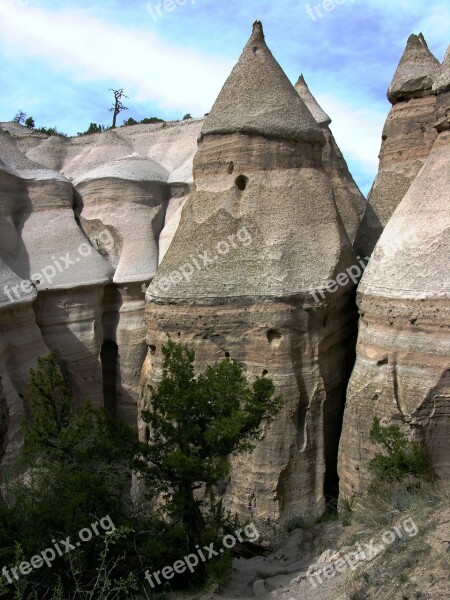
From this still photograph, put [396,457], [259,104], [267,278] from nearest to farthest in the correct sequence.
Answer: [396,457], [267,278], [259,104]

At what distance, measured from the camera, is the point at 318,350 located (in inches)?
394

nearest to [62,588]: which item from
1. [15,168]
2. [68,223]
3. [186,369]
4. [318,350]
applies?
[186,369]

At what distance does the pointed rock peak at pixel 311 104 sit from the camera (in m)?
17.1

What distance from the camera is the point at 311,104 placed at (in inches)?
686

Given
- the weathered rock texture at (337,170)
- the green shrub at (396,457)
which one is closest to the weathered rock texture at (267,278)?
the green shrub at (396,457)

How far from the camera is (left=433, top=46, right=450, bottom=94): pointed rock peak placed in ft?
32.0

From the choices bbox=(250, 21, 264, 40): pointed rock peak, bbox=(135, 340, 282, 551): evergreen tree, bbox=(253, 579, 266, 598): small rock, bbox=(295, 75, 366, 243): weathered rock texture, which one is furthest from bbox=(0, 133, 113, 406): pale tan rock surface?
bbox=(253, 579, 266, 598): small rock

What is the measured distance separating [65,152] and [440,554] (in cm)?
1918

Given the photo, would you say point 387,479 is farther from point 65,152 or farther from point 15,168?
point 65,152

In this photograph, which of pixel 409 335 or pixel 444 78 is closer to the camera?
pixel 409 335

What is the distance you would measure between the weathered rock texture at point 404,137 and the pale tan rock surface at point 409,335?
9.81 feet

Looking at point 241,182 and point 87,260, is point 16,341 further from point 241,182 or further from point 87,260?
point 241,182

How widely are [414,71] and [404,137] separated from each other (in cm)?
159

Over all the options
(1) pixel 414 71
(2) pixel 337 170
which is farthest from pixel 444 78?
(2) pixel 337 170
